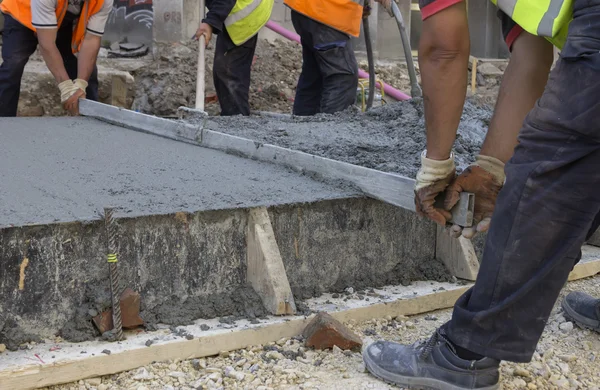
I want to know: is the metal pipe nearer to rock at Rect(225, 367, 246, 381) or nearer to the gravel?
the gravel

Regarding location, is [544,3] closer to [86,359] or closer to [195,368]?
[195,368]

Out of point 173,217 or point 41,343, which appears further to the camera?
point 173,217

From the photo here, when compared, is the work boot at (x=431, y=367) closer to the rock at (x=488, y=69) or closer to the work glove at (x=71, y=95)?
the work glove at (x=71, y=95)

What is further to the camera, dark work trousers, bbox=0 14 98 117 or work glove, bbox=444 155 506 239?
dark work trousers, bbox=0 14 98 117

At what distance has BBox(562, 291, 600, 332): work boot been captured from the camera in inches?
91.6

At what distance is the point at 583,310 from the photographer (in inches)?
93.3

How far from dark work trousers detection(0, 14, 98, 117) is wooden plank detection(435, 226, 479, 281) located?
3.63 meters

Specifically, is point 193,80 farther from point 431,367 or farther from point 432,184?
point 431,367

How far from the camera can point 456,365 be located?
1.83 metres

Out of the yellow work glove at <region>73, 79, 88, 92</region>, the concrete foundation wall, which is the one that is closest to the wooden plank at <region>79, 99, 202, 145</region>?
the yellow work glove at <region>73, 79, 88, 92</region>

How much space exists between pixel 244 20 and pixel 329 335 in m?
3.97

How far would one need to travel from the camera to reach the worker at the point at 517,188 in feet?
5.15

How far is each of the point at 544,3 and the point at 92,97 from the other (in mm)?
4394

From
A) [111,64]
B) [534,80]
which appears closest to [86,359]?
[534,80]
